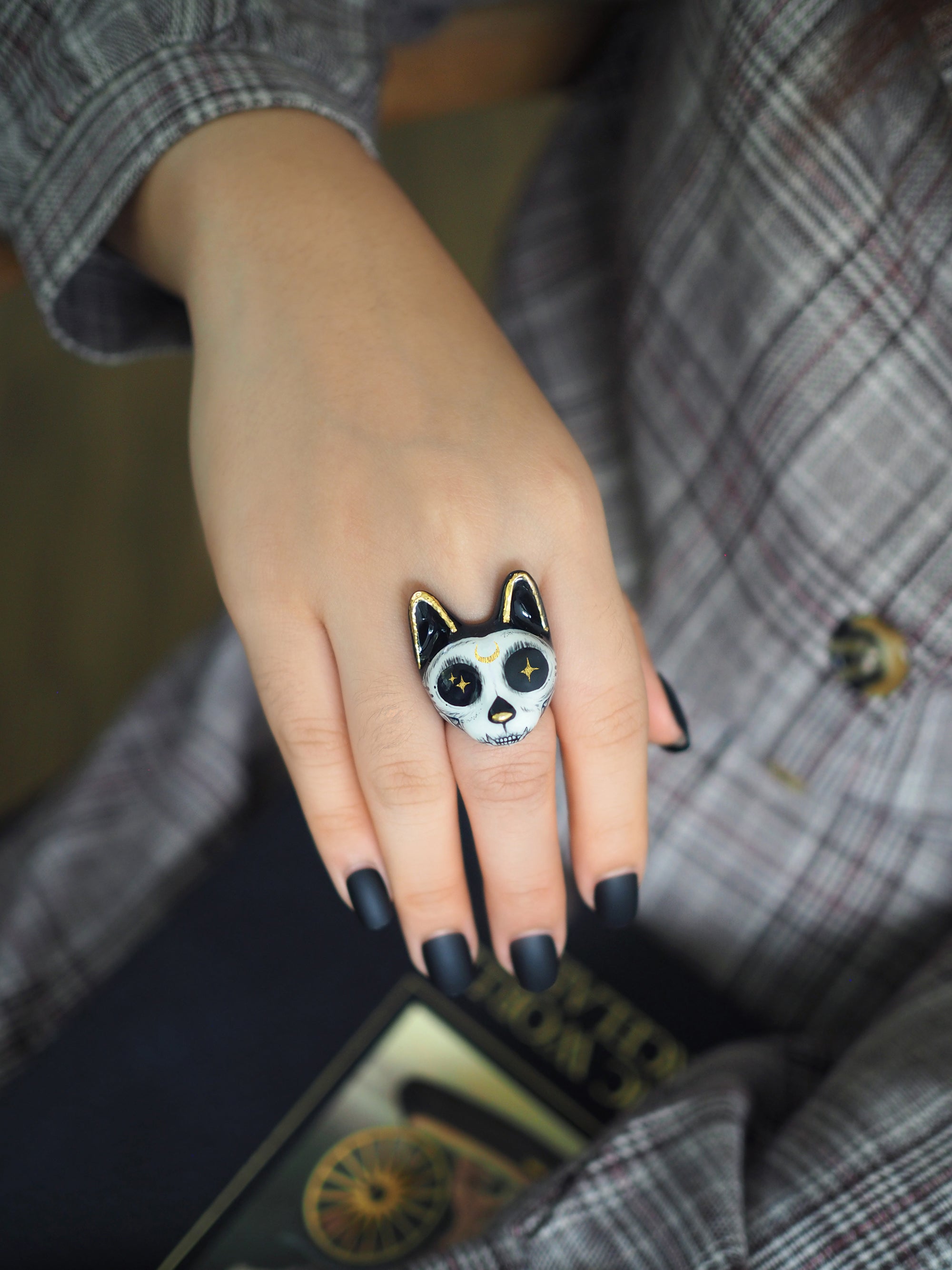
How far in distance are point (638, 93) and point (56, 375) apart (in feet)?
4.05

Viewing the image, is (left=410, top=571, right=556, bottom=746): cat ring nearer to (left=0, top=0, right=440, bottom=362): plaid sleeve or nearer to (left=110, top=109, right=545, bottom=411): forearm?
(left=110, top=109, right=545, bottom=411): forearm

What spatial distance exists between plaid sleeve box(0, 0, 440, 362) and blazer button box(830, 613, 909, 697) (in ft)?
1.69

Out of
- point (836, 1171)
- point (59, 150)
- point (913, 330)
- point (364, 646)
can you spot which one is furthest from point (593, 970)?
point (59, 150)

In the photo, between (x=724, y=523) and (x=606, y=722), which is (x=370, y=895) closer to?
(x=606, y=722)

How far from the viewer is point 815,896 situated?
78 centimetres

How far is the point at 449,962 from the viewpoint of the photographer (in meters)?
0.53

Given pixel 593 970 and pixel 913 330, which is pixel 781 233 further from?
pixel 593 970

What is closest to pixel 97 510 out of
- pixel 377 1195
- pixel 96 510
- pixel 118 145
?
pixel 96 510

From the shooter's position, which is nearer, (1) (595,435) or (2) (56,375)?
(1) (595,435)

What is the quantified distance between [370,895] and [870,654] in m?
0.42

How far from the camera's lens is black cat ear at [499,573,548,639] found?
0.47 m

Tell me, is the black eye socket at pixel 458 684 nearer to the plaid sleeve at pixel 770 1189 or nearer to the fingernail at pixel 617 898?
the fingernail at pixel 617 898

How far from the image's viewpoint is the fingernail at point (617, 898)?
0.54 m

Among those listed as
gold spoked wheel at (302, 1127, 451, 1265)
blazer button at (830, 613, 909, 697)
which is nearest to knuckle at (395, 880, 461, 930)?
gold spoked wheel at (302, 1127, 451, 1265)
